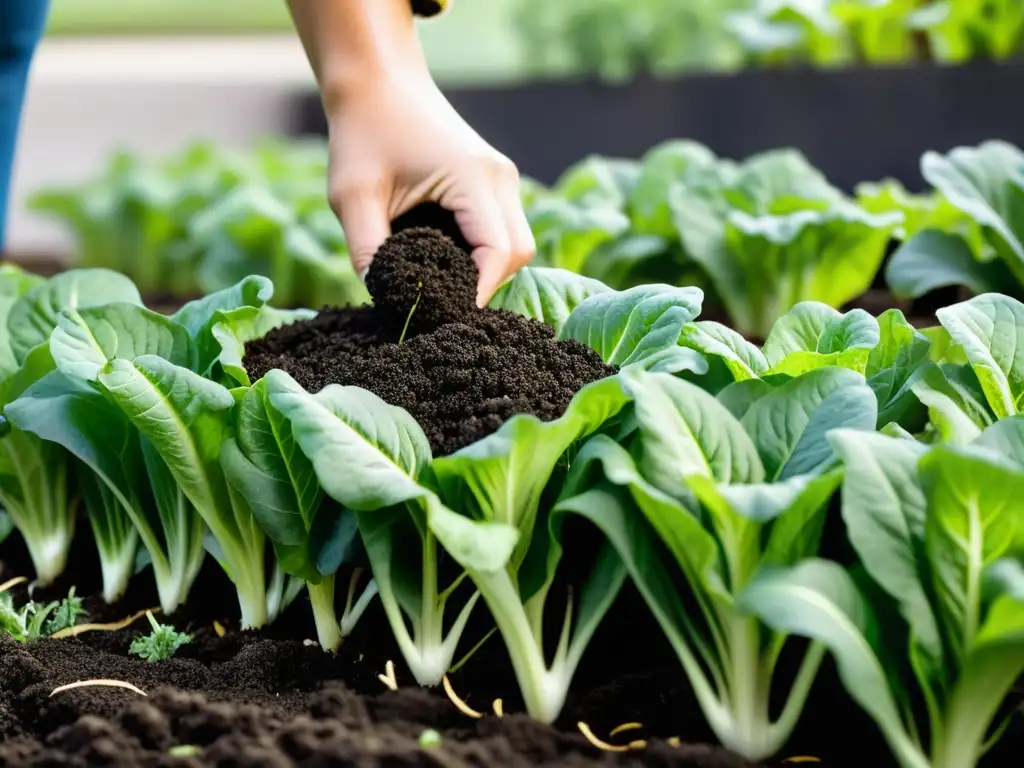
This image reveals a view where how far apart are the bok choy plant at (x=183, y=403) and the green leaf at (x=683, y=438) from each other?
0.44 m

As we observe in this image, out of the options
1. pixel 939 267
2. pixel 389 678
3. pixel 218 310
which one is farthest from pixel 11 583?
pixel 939 267

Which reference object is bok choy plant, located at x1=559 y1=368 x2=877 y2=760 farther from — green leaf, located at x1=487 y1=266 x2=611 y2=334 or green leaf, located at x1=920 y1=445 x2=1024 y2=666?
green leaf, located at x1=487 y1=266 x2=611 y2=334

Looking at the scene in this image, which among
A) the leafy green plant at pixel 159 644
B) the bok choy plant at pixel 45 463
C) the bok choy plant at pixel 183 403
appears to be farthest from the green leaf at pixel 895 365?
the bok choy plant at pixel 45 463

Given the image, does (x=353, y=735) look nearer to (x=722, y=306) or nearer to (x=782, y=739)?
(x=782, y=739)

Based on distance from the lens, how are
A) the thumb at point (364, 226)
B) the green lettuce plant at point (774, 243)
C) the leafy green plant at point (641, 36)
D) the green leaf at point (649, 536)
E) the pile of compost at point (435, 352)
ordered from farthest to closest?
the leafy green plant at point (641, 36)
the green lettuce plant at point (774, 243)
the thumb at point (364, 226)
the pile of compost at point (435, 352)
the green leaf at point (649, 536)

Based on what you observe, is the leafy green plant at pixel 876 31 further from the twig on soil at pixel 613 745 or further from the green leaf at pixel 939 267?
the twig on soil at pixel 613 745

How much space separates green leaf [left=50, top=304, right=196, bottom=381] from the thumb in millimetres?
255

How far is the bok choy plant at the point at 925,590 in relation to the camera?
794 mm

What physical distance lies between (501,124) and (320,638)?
391 centimetres

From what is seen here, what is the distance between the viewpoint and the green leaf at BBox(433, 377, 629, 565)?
3.01 ft

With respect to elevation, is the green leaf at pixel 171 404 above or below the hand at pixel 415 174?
below

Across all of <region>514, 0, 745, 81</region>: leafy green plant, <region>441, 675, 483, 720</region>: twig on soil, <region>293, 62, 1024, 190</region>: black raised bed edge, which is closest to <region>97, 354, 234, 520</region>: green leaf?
<region>441, 675, 483, 720</region>: twig on soil

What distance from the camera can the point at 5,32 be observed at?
6.67 feet

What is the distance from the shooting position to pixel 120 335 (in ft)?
4.39
